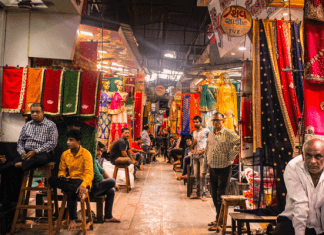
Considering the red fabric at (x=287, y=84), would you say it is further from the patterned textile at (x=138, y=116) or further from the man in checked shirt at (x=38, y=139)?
the patterned textile at (x=138, y=116)

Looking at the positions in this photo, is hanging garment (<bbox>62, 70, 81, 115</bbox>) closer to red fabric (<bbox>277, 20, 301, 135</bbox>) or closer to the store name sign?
the store name sign

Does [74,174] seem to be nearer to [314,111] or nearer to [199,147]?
[314,111]

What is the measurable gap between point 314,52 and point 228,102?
3904 mm

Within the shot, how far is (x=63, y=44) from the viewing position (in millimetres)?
4961

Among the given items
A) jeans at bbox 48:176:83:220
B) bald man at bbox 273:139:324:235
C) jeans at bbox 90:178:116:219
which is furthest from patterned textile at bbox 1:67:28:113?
bald man at bbox 273:139:324:235

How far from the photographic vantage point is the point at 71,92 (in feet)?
14.4

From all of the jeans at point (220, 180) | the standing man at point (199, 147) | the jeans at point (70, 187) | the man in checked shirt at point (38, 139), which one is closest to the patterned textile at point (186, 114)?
the standing man at point (199, 147)

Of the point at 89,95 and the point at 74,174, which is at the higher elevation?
the point at 89,95

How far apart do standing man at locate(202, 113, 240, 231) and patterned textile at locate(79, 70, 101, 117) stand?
188 centimetres

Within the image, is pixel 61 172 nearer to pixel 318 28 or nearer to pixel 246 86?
pixel 246 86

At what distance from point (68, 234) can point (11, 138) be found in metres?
1.87

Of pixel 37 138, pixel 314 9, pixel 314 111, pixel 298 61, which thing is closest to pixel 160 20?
pixel 37 138

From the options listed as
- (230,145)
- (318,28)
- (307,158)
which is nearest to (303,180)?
(307,158)

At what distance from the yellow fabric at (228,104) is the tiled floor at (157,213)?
1.75 m
